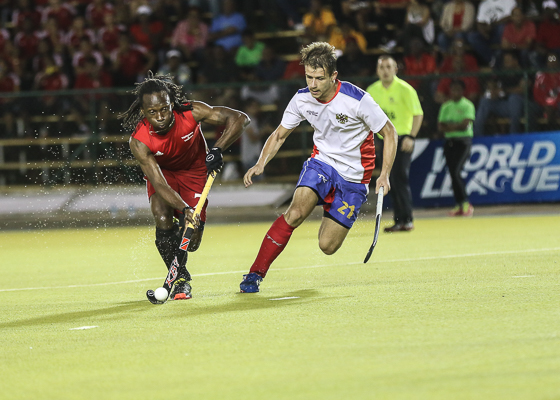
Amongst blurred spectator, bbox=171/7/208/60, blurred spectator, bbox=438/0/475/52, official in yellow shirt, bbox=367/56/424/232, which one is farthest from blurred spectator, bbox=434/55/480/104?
blurred spectator, bbox=171/7/208/60

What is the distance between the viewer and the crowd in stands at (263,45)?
50.2ft

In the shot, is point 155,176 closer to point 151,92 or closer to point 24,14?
point 151,92

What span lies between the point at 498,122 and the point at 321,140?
27.3 ft

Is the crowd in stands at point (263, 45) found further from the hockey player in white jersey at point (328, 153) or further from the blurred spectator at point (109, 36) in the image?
the hockey player in white jersey at point (328, 153)

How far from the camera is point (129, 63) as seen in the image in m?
18.2

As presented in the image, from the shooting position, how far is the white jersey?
A: 7.14 metres

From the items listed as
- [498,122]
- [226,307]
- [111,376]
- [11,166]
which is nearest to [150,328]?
[226,307]

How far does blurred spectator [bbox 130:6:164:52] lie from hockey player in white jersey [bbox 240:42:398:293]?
1191cm

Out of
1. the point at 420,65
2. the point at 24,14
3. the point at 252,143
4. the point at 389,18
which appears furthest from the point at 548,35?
the point at 24,14

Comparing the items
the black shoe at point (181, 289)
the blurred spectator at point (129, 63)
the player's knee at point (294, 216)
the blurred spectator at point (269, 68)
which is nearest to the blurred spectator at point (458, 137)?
the blurred spectator at point (269, 68)

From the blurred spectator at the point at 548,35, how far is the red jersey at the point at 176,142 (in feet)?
31.5

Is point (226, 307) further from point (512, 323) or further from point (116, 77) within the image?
point (116, 77)

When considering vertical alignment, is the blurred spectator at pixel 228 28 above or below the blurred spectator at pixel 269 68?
above

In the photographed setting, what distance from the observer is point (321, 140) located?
7422mm
